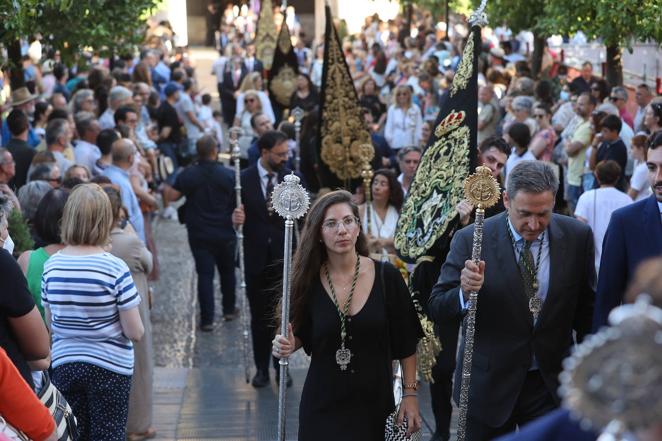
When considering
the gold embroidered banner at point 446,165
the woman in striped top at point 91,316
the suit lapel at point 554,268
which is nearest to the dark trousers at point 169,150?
the gold embroidered banner at point 446,165

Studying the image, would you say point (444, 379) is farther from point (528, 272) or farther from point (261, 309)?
point (528, 272)

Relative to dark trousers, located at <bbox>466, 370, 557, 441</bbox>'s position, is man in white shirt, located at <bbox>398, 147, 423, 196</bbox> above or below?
above

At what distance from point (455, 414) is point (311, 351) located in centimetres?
332

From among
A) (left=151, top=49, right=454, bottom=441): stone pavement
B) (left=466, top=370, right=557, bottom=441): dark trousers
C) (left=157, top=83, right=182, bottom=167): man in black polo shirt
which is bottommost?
(left=151, top=49, right=454, bottom=441): stone pavement

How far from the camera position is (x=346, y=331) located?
5375 mm

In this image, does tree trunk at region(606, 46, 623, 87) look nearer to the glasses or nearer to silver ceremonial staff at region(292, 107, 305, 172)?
silver ceremonial staff at region(292, 107, 305, 172)

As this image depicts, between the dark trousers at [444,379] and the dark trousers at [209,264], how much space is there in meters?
3.98

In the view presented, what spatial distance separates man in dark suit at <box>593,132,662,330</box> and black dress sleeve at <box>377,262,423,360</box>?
835 mm

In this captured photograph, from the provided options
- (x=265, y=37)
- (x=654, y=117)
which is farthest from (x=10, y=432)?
(x=265, y=37)

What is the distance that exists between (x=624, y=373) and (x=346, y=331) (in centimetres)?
343

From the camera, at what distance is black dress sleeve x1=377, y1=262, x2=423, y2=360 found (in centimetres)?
546

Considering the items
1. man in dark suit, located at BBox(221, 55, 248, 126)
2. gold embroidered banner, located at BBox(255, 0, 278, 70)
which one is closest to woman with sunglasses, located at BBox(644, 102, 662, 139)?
gold embroidered banner, located at BBox(255, 0, 278, 70)

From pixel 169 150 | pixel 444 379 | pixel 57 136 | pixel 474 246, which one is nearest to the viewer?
pixel 474 246

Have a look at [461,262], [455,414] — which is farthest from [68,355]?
[455,414]
